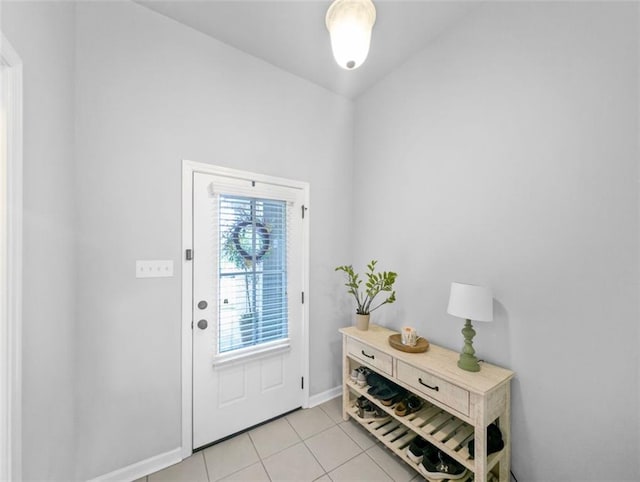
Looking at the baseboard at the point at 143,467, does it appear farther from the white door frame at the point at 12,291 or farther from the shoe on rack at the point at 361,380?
the shoe on rack at the point at 361,380

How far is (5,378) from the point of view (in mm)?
807

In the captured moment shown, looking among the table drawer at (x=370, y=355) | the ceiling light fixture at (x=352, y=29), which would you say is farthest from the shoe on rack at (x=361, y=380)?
the ceiling light fixture at (x=352, y=29)

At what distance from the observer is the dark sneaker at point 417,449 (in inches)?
61.9

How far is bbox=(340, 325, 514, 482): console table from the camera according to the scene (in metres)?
1.32

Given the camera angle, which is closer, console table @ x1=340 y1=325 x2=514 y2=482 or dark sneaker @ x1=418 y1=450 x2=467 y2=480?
console table @ x1=340 y1=325 x2=514 y2=482

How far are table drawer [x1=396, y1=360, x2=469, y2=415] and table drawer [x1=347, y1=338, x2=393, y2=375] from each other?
9 cm

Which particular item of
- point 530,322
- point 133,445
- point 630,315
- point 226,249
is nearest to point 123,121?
point 226,249

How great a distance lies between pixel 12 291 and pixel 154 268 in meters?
0.83

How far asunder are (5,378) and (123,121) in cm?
141

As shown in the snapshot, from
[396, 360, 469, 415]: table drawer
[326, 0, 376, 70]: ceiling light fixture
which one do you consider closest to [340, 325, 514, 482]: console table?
[396, 360, 469, 415]: table drawer

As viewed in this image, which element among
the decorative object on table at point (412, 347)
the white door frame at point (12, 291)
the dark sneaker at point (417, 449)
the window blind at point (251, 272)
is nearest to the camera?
the white door frame at point (12, 291)

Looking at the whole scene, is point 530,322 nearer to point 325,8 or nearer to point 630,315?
point 630,315

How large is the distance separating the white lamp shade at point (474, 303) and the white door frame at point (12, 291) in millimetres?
1849

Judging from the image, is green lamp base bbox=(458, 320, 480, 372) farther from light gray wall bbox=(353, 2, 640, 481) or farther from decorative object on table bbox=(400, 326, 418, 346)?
decorative object on table bbox=(400, 326, 418, 346)
